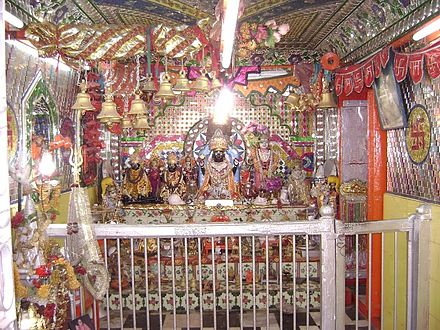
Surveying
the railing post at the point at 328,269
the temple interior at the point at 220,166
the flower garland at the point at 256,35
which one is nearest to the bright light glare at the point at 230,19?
the temple interior at the point at 220,166

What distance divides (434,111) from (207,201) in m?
5.05

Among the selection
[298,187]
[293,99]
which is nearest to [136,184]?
[298,187]

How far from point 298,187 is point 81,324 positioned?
653 centimetres

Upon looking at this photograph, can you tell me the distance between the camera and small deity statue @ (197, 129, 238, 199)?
9.76 metres

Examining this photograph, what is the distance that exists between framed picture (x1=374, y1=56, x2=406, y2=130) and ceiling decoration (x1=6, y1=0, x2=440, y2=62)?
1.55ft

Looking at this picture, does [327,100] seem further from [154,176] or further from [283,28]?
[154,176]

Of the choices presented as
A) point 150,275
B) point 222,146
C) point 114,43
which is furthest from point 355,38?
point 150,275

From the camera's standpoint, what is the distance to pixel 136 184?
31.9ft

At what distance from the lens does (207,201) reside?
9148 mm

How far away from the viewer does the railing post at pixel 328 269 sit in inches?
155

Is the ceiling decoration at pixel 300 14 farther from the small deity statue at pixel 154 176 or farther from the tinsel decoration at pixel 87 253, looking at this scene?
the small deity statue at pixel 154 176

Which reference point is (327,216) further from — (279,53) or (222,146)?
(279,53)

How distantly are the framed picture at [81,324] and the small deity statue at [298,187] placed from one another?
20.4 feet

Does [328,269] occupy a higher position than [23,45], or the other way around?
[23,45]
